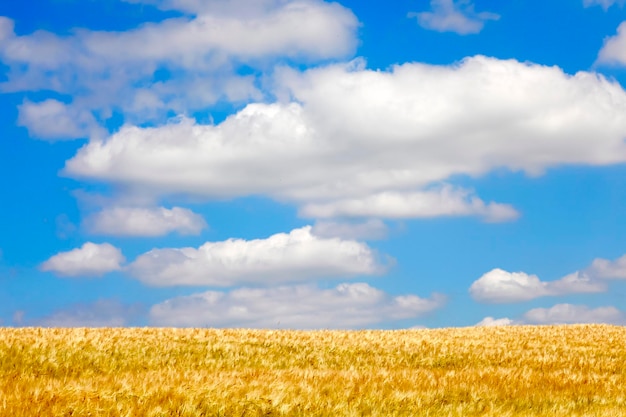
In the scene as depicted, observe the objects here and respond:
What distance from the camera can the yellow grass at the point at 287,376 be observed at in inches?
354

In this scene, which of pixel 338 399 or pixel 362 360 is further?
pixel 362 360

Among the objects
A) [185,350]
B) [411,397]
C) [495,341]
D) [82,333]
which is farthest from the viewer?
[495,341]

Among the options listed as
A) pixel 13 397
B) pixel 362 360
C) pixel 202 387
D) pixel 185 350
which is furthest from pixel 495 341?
pixel 13 397

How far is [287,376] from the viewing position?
463 inches

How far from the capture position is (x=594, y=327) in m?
37.2

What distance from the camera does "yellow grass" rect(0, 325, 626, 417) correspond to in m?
8.98

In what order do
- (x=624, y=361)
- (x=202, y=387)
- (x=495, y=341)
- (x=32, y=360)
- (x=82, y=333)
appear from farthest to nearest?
(x=495, y=341) < (x=624, y=361) < (x=82, y=333) < (x=32, y=360) < (x=202, y=387)

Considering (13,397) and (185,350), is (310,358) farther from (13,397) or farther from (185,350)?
(13,397)

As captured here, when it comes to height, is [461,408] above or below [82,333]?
below

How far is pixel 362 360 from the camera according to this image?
1914 cm

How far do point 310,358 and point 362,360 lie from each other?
1.45 m

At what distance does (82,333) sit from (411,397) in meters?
12.7

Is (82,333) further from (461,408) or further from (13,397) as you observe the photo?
(461,408)

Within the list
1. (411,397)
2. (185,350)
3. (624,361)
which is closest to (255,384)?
(411,397)
